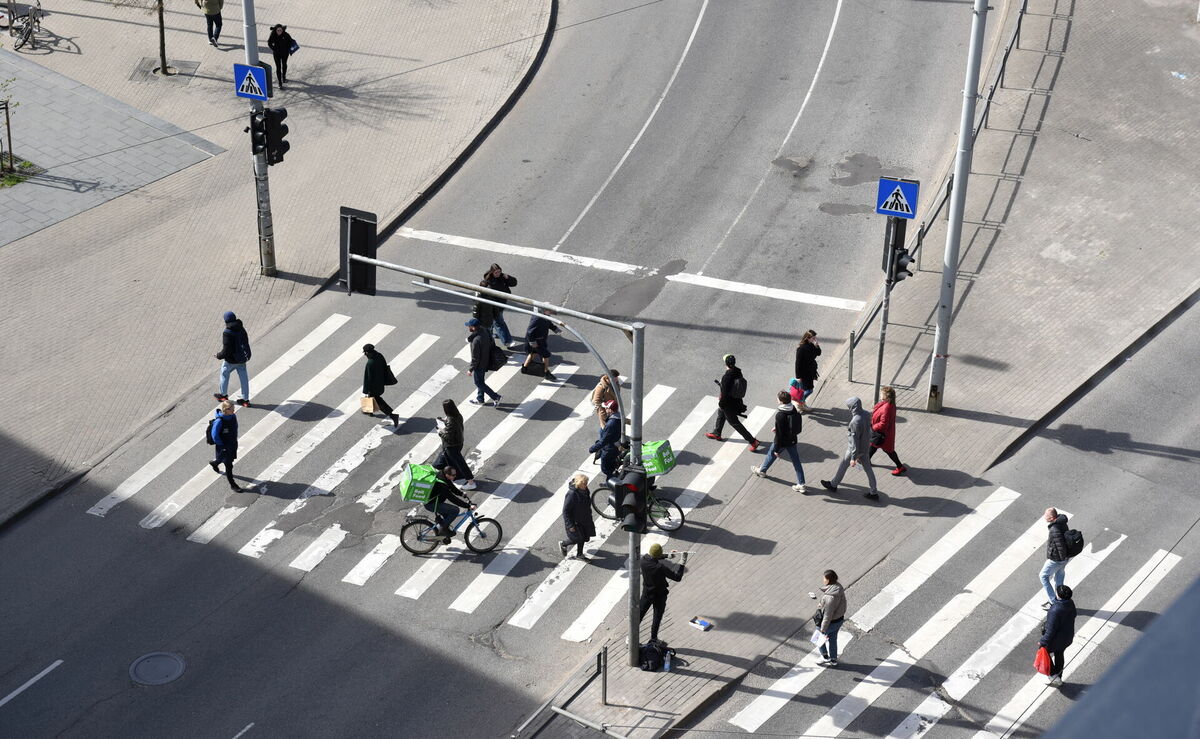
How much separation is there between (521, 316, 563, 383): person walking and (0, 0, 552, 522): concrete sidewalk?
526 centimetres

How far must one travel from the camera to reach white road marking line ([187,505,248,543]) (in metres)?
→ 19.7

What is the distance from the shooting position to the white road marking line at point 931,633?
16375 mm

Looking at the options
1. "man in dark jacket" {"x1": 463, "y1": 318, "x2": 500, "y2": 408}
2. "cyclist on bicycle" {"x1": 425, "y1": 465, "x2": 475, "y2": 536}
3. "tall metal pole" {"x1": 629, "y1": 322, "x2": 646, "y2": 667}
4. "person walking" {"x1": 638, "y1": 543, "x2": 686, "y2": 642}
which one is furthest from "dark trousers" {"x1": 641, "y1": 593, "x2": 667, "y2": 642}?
"man in dark jacket" {"x1": 463, "y1": 318, "x2": 500, "y2": 408}

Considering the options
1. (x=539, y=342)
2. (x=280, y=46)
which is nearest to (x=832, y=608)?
(x=539, y=342)

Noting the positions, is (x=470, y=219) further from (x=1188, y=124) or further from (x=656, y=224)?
(x=1188, y=124)

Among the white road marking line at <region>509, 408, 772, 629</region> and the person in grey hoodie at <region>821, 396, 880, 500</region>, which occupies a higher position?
the person in grey hoodie at <region>821, 396, 880, 500</region>

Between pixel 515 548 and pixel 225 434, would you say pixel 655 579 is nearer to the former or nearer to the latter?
pixel 515 548

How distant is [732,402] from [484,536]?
4559mm

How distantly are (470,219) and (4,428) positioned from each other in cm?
1014

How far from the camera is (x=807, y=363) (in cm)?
2167

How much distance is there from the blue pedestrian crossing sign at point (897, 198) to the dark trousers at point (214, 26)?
2067 centimetres

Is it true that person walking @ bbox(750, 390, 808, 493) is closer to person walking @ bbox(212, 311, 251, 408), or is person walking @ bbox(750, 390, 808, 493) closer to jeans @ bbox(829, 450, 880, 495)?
jeans @ bbox(829, 450, 880, 495)

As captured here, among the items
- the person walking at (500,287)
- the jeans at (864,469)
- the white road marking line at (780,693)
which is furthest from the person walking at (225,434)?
the jeans at (864,469)

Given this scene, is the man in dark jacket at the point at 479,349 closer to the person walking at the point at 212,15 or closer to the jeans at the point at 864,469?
the jeans at the point at 864,469
